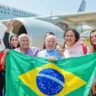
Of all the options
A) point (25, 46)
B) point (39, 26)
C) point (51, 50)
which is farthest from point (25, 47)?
point (39, 26)

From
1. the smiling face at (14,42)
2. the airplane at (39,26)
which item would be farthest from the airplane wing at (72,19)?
the smiling face at (14,42)

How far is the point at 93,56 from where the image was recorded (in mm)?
4387

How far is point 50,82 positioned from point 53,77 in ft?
0.31

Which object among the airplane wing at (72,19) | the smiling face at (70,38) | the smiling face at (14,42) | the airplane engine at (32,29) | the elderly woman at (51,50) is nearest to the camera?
the elderly woman at (51,50)

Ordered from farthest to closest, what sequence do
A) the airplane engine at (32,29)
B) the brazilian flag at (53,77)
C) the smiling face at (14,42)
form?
the airplane engine at (32,29)
the smiling face at (14,42)
the brazilian flag at (53,77)

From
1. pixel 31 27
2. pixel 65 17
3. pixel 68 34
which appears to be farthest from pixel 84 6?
pixel 68 34

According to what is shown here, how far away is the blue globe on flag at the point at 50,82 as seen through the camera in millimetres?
4359

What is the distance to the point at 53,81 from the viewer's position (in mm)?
4379

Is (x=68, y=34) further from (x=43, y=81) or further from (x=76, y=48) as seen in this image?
(x=43, y=81)

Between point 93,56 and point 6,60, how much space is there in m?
1.52

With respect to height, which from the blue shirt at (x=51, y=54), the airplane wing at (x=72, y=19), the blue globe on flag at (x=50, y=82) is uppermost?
the airplane wing at (x=72, y=19)

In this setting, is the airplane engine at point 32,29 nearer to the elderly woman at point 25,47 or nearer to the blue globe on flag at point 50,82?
the elderly woman at point 25,47

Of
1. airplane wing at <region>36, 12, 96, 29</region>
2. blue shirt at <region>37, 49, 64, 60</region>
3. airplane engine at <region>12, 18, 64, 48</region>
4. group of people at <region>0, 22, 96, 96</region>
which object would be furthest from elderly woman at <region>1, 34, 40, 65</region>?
airplane wing at <region>36, 12, 96, 29</region>

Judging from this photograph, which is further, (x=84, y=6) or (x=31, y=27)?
(x=84, y=6)
